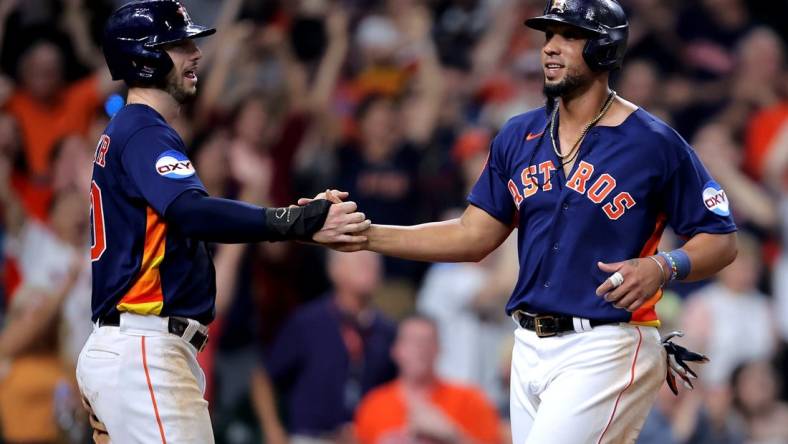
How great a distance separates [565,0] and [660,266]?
3.76ft

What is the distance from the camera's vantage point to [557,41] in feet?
16.9

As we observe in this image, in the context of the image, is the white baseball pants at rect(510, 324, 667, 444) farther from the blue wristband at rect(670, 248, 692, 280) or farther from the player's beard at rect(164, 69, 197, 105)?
the player's beard at rect(164, 69, 197, 105)

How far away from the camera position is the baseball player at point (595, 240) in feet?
15.9

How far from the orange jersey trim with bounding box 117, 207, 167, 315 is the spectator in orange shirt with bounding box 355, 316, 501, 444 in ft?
11.6

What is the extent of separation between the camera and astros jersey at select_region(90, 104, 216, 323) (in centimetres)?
479

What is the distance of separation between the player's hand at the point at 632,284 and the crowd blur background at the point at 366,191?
10.5 ft

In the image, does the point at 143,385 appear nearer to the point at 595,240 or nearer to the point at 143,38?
the point at 143,38

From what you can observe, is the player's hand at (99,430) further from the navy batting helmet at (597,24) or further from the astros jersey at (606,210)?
the navy batting helmet at (597,24)

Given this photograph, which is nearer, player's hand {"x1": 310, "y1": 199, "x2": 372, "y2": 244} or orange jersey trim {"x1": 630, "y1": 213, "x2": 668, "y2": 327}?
orange jersey trim {"x1": 630, "y1": 213, "x2": 668, "y2": 327}

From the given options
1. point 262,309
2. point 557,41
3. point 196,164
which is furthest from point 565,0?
point 262,309

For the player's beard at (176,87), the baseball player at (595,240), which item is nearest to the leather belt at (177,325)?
the player's beard at (176,87)

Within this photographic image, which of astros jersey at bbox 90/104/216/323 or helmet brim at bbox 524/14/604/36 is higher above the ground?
helmet brim at bbox 524/14/604/36

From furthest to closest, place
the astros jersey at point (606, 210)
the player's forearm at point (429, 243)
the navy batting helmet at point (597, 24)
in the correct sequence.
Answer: the player's forearm at point (429, 243)
the navy batting helmet at point (597, 24)
the astros jersey at point (606, 210)

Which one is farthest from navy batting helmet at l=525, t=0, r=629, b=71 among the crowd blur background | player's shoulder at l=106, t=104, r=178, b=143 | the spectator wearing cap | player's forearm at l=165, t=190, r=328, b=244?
the spectator wearing cap
